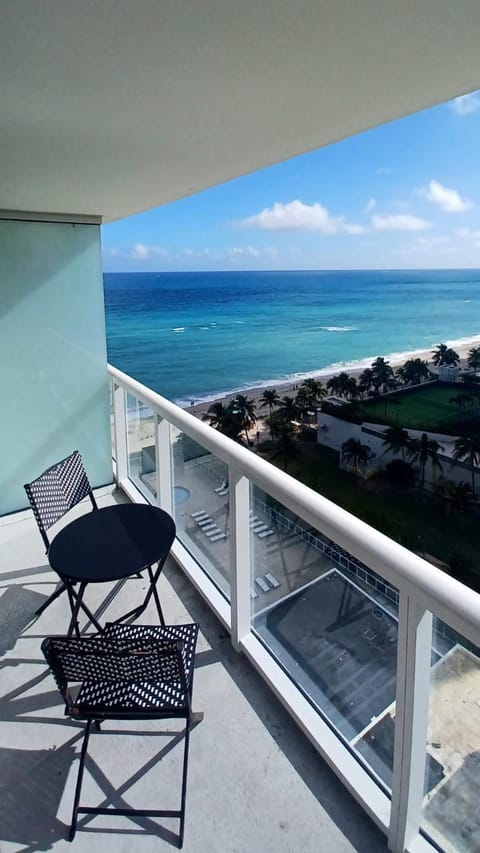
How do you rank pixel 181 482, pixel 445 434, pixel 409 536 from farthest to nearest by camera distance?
1. pixel 445 434
2. pixel 409 536
3. pixel 181 482

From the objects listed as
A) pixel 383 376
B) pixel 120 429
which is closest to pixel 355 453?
pixel 383 376

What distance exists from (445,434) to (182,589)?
24862mm

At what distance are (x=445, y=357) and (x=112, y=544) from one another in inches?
1325

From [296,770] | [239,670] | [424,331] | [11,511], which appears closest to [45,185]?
[11,511]

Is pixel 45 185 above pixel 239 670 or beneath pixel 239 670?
above

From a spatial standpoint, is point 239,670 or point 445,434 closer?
point 239,670

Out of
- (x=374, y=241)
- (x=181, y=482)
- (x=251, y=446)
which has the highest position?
(x=374, y=241)

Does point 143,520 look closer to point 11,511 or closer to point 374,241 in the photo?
point 11,511

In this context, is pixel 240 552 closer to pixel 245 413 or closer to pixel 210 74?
pixel 210 74

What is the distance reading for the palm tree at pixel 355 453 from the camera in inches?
964

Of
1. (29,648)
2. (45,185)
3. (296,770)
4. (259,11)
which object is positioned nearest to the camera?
(259,11)

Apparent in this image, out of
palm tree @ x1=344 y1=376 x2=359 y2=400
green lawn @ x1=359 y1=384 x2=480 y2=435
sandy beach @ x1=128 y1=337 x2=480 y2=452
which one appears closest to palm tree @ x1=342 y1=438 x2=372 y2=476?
green lawn @ x1=359 y1=384 x2=480 y2=435

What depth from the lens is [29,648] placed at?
2357 mm

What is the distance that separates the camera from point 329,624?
6.07 feet
